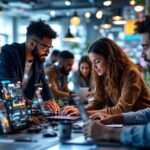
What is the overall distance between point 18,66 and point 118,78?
3.10 feet

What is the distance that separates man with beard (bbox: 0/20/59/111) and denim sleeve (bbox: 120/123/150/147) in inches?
56.6

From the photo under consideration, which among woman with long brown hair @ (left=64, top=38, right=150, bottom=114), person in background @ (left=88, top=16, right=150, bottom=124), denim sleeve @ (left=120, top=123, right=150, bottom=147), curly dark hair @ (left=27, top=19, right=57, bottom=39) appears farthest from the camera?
curly dark hair @ (left=27, top=19, right=57, bottom=39)

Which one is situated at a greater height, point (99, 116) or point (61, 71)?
point (61, 71)

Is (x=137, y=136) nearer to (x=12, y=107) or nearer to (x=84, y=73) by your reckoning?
(x=12, y=107)

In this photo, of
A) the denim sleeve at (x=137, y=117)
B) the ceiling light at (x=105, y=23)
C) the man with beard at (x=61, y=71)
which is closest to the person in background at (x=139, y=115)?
the denim sleeve at (x=137, y=117)

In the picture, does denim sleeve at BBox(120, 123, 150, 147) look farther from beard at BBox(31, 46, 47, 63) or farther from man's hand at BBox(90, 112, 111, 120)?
beard at BBox(31, 46, 47, 63)

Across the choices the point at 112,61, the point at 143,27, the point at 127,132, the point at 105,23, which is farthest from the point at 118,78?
the point at 105,23

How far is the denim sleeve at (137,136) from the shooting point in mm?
2203

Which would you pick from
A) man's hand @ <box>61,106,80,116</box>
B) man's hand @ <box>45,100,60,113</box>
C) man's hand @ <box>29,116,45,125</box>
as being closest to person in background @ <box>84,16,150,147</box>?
man's hand @ <box>29,116,45,125</box>

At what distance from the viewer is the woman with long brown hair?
3.38m

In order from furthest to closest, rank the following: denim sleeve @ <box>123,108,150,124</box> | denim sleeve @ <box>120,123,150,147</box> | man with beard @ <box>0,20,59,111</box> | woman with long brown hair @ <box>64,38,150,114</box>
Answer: man with beard @ <box>0,20,59,111</box> < woman with long brown hair @ <box>64,38,150,114</box> < denim sleeve @ <box>123,108,150,124</box> < denim sleeve @ <box>120,123,150,147</box>

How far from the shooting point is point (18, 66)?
11.8 ft

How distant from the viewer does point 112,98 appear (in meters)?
3.68

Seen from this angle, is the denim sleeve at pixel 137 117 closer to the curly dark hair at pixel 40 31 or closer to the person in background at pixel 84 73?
the curly dark hair at pixel 40 31
